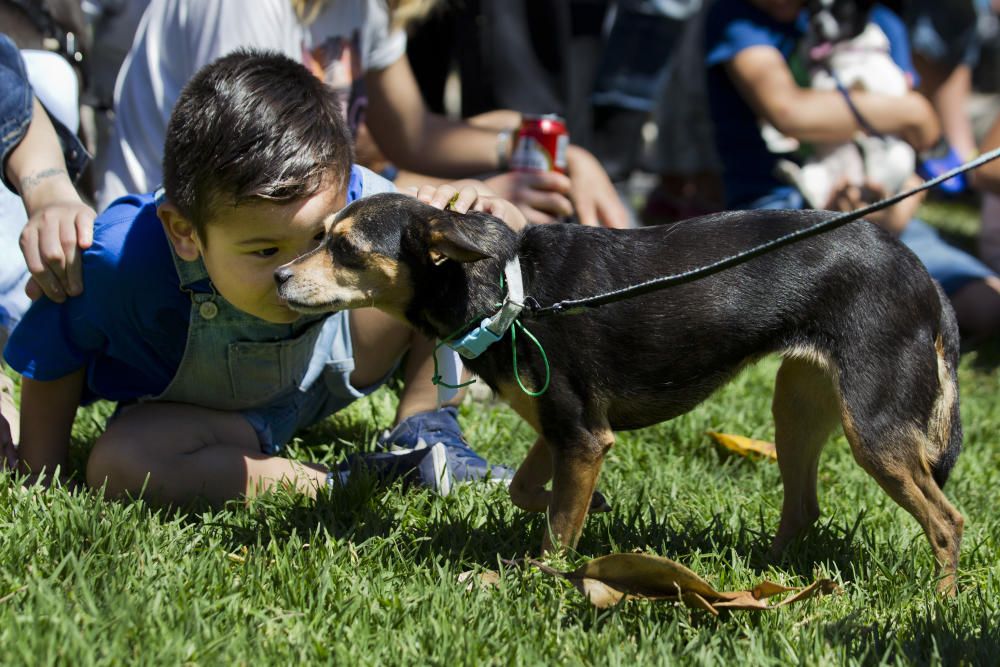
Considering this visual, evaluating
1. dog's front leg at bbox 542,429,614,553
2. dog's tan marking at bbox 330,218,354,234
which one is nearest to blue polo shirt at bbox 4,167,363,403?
dog's tan marking at bbox 330,218,354,234

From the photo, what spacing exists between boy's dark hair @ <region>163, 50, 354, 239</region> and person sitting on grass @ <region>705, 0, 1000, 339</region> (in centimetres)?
316

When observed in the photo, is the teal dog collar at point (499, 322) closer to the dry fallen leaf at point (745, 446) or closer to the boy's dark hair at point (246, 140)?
the boy's dark hair at point (246, 140)

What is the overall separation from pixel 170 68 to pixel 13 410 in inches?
57.1

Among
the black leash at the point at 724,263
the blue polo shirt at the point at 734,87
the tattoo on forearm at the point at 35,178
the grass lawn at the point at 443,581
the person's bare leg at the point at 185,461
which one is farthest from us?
the blue polo shirt at the point at 734,87

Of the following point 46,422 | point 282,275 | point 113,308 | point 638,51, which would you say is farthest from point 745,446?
point 638,51

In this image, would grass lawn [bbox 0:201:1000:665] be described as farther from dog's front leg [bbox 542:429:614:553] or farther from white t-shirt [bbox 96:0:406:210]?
white t-shirt [bbox 96:0:406:210]

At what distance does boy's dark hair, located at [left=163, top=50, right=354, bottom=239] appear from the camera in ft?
9.52

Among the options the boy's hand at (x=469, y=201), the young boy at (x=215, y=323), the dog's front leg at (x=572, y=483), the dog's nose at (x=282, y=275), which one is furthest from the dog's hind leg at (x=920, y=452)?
the dog's nose at (x=282, y=275)

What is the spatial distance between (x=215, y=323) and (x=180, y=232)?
316mm

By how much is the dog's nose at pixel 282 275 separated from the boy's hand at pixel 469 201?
0.49 meters

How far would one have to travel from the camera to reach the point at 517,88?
6516mm

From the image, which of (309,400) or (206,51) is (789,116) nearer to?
(206,51)

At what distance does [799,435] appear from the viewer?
3.28 metres

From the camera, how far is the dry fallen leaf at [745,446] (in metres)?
4.11
